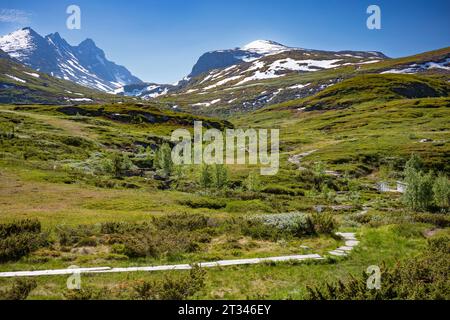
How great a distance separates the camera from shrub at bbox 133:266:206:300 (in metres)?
14.9

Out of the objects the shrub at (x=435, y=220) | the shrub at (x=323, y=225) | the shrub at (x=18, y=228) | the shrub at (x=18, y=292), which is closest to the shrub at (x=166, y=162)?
the shrub at (x=18, y=228)

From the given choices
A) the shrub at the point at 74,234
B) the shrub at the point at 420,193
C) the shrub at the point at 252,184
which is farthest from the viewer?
the shrub at the point at 252,184

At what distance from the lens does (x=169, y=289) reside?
1512cm

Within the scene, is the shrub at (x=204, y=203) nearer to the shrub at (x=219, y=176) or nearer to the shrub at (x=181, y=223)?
the shrub at (x=181, y=223)

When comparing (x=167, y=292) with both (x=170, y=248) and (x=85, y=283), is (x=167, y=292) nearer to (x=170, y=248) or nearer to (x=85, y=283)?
(x=85, y=283)

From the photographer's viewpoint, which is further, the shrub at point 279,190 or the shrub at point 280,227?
the shrub at point 279,190

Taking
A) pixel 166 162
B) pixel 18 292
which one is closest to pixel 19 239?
pixel 18 292

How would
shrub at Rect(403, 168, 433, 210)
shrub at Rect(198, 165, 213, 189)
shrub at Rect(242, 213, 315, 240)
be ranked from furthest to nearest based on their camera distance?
shrub at Rect(198, 165, 213, 189) → shrub at Rect(403, 168, 433, 210) → shrub at Rect(242, 213, 315, 240)

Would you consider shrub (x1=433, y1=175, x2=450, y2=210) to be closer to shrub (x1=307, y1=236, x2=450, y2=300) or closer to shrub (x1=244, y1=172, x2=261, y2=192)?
shrub (x1=244, y1=172, x2=261, y2=192)

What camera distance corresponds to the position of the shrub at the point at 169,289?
48.7 ft

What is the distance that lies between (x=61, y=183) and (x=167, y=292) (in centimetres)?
Result: 4578

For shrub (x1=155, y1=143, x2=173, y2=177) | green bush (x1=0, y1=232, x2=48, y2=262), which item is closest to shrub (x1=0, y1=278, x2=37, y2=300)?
green bush (x1=0, y1=232, x2=48, y2=262)

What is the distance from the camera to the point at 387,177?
8894cm
